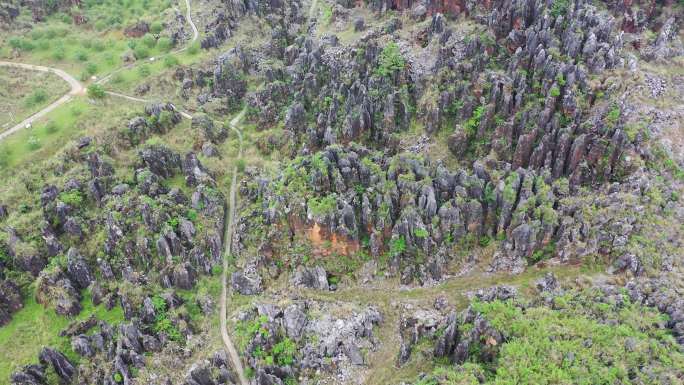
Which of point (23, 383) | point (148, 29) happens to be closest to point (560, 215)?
point (23, 383)

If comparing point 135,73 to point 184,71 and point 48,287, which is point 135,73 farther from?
point 48,287

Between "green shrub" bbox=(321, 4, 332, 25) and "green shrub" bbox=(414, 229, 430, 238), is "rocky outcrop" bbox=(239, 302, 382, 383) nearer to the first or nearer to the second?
"green shrub" bbox=(414, 229, 430, 238)

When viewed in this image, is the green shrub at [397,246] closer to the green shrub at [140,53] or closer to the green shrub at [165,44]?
the green shrub at [140,53]

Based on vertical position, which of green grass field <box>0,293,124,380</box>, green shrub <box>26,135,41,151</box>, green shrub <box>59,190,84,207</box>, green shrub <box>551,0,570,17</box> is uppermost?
green shrub <box>551,0,570,17</box>

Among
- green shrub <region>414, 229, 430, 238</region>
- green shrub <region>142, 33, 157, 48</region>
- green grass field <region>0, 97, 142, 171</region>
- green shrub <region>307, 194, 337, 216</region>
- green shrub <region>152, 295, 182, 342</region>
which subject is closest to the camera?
A: green shrub <region>152, 295, 182, 342</region>

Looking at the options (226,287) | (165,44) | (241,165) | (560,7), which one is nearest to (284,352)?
(226,287)

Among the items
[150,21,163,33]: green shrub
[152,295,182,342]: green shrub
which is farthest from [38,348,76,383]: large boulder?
[150,21,163,33]: green shrub

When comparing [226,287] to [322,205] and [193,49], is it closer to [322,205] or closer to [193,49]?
[322,205]

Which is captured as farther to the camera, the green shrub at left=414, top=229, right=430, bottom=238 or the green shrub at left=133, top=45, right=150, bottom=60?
the green shrub at left=133, top=45, right=150, bottom=60
